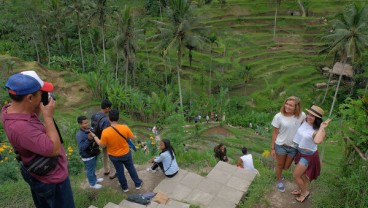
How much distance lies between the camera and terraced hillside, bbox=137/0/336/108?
31.5 m

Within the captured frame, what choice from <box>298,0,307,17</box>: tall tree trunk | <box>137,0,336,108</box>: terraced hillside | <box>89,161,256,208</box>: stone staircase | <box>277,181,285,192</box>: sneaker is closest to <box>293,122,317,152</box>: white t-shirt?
<box>277,181,285,192</box>: sneaker

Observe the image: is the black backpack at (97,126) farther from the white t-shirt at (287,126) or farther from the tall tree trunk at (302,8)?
the tall tree trunk at (302,8)

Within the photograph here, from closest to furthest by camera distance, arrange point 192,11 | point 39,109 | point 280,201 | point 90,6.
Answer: point 39,109 → point 280,201 → point 192,11 → point 90,6

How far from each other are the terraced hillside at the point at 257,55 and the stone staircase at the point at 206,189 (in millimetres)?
21408

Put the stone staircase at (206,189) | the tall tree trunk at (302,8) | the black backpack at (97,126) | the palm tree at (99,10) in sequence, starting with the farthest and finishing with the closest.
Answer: the tall tree trunk at (302,8), the palm tree at (99,10), the black backpack at (97,126), the stone staircase at (206,189)

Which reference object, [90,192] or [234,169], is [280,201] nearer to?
[234,169]

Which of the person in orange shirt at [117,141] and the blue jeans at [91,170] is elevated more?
the person in orange shirt at [117,141]

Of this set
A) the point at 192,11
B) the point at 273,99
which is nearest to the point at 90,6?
the point at 192,11

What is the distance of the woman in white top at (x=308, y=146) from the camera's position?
16.4 feet

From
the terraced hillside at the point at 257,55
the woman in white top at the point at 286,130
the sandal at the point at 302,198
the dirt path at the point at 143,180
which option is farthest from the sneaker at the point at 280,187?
the terraced hillside at the point at 257,55

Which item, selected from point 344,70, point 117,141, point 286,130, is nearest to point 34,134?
point 117,141

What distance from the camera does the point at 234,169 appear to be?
6.34m

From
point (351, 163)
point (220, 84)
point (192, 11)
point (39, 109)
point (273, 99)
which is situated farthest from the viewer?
point (220, 84)

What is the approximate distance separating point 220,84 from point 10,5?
21825mm
